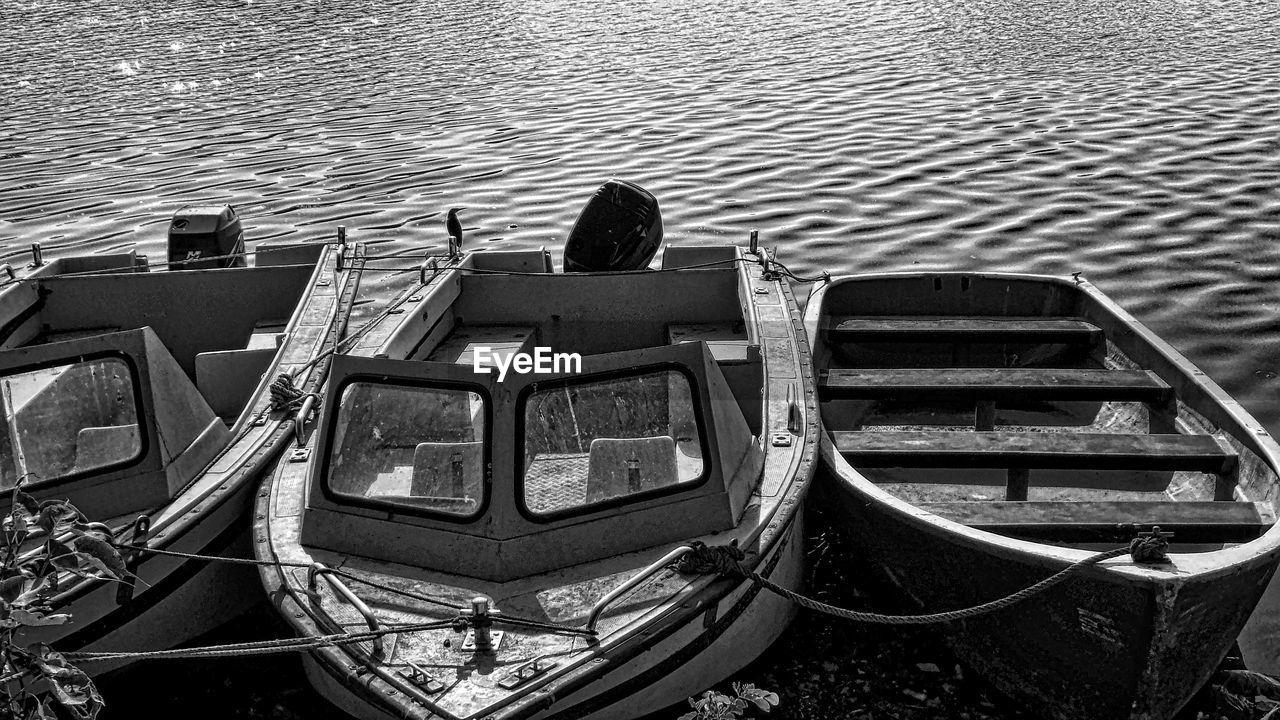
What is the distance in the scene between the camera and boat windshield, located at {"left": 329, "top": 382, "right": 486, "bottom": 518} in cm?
612

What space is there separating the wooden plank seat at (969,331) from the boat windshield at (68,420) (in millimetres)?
5817

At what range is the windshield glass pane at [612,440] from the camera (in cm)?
614

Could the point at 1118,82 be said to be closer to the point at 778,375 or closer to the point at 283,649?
the point at 778,375

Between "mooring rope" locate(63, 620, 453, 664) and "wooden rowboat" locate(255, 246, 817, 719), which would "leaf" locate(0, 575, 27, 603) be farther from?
"wooden rowboat" locate(255, 246, 817, 719)

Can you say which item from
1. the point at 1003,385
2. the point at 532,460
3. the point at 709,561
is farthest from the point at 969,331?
the point at 532,460

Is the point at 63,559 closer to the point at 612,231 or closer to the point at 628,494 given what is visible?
the point at 628,494

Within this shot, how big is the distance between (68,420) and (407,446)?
2.27 metres

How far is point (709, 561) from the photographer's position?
225 inches

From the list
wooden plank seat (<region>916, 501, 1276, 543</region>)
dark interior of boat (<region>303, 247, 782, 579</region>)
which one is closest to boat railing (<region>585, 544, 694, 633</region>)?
dark interior of boat (<region>303, 247, 782, 579</region>)

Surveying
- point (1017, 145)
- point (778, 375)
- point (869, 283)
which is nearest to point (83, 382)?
point (778, 375)

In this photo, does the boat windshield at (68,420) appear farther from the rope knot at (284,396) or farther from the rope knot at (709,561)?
the rope knot at (709,561)

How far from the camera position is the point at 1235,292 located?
1229 centimetres

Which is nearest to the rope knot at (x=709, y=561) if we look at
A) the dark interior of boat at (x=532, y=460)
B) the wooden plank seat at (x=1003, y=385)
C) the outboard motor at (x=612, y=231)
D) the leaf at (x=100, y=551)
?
the dark interior of boat at (x=532, y=460)

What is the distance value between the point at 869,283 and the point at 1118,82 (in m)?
13.6
